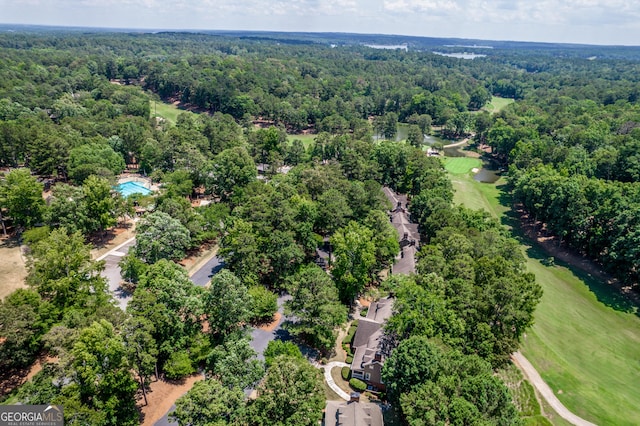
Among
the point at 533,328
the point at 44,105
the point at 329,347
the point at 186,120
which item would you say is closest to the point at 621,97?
the point at 533,328

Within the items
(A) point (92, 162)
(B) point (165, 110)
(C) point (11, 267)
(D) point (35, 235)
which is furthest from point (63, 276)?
(B) point (165, 110)

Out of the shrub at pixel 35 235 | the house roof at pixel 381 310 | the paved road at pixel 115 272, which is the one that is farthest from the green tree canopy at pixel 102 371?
the shrub at pixel 35 235

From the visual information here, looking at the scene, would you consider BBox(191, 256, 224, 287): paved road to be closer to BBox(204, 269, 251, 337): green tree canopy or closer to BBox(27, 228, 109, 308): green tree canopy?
BBox(27, 228, 109, 308): green tree canopy

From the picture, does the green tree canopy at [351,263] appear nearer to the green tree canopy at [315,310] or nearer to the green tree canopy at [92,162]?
the green tree canopy at [315,310]

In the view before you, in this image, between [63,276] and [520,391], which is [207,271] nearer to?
[63,276]

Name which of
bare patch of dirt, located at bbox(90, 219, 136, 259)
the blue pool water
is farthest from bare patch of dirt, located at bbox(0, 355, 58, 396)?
the blue pool water

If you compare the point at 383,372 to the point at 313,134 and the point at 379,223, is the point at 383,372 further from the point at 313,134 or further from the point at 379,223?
the point at 313,134
